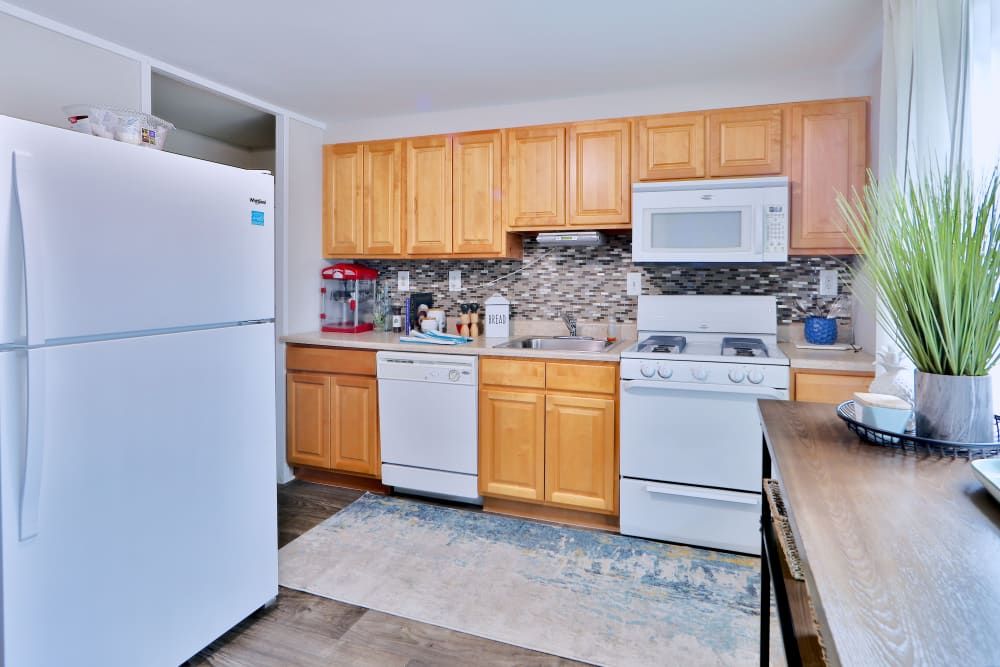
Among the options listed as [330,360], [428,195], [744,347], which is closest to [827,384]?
[744,347]

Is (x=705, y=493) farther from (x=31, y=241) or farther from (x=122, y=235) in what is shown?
(x=31, y=241)

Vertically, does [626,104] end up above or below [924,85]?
above

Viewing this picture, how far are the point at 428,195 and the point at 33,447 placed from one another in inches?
98.6

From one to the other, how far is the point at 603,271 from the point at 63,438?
2.71 m

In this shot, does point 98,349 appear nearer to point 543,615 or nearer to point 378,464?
point 543,615

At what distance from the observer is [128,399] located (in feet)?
5.42

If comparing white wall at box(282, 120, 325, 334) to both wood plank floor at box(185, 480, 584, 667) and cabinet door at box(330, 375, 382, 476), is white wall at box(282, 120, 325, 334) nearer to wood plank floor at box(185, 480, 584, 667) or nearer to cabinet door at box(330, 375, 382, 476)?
cabinet door at box(330, 375, 382, 476)

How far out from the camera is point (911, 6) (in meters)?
1.84

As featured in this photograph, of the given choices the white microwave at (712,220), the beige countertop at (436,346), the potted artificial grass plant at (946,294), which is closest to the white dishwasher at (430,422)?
the beige countertop at (436,346)

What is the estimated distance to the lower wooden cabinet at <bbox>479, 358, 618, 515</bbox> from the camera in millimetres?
2869

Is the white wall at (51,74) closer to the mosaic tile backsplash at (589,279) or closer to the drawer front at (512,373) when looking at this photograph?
the mosaic tile backsplash at (589,279)

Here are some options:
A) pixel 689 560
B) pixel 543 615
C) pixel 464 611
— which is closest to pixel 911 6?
pixel 689 560

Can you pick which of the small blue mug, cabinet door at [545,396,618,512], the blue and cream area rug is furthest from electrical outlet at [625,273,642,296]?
the blue and cream area rug

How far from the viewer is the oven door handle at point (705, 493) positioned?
2.60 metres
